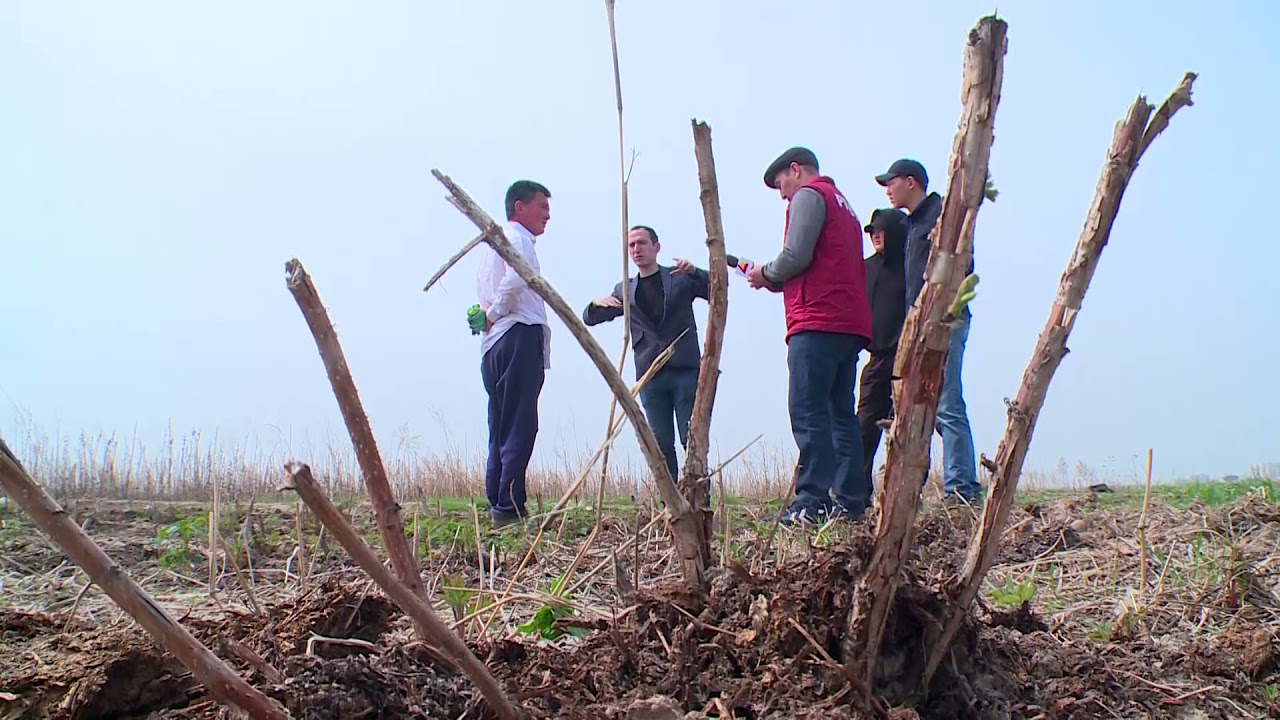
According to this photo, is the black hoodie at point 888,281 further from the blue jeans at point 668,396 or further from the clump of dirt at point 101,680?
Result: the clump of dirt at point 101,680

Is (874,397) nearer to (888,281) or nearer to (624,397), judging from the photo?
(888,281)

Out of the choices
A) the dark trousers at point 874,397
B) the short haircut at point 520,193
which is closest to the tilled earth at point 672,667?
the dark trousers at point 874,397

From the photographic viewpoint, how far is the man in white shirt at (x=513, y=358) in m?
4.14

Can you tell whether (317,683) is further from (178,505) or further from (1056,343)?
(178,505)

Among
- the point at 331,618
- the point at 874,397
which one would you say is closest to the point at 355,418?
the point at 331,618

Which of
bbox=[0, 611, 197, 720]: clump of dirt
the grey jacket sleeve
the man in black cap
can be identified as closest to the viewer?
bbox=[0, 611, 197, 720]: clump of dirt

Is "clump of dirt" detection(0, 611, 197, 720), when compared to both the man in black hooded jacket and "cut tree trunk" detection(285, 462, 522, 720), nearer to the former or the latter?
"cut tree trunk" detection(285, 462, 522, 720)

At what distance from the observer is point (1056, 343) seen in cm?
129

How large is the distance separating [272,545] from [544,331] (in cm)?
169

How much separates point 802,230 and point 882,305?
1065mm

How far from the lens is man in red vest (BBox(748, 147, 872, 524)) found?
358 centimetres

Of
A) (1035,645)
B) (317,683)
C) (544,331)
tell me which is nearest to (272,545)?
(544,331)

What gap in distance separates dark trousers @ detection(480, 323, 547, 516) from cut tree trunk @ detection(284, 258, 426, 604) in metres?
3.03

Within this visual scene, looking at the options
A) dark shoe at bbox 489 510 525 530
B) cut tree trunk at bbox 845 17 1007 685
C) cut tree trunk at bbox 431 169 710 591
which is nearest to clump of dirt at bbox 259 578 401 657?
cut tree trunk at bbox 431 169 710 591
